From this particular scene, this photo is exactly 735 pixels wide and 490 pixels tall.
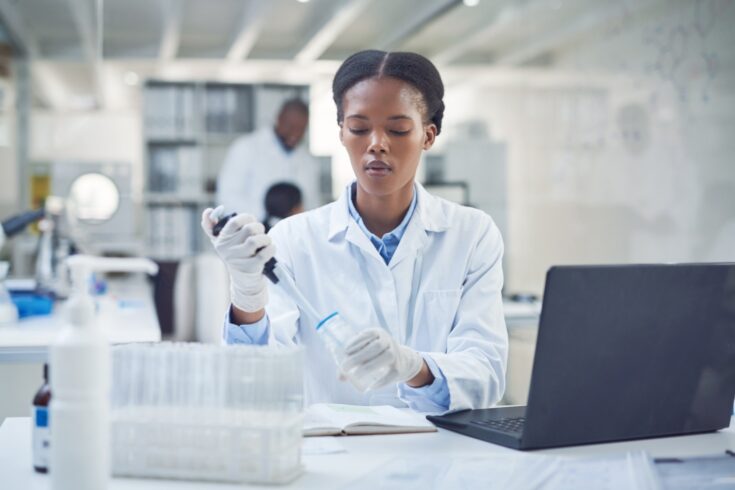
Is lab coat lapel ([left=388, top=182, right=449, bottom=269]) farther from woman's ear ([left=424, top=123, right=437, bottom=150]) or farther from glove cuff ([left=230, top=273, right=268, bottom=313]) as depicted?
glove cuff ([left=230, top=273, right=268, bottom=313])

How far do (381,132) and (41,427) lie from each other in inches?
35.1

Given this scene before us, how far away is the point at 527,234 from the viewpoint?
17.1 ft

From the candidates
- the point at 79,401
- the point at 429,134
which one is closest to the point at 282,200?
the point at 429,134

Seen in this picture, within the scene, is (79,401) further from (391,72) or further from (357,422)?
(391,72)

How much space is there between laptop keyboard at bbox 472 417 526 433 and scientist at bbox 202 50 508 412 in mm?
232

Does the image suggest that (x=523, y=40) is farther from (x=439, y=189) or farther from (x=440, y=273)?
(x=440, y=273)

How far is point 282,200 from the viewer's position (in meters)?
5.75

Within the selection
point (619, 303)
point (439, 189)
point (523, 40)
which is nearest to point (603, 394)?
point (619, 303)

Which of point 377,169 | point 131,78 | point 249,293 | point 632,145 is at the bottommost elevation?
point 249,293

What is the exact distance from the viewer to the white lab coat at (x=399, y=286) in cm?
172

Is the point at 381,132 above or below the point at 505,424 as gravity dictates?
above

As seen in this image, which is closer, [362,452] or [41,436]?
[41,436]

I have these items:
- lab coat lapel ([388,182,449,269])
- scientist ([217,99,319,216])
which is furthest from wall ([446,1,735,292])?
lab coat lapel ([388,182,449,269])

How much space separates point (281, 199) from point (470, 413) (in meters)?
4.40
